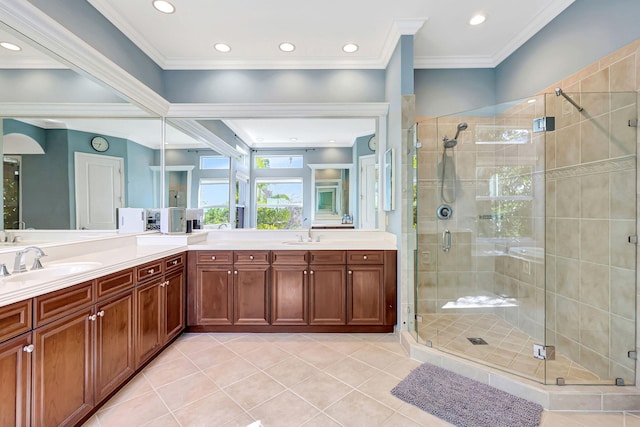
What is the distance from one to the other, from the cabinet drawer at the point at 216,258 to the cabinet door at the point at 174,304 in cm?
20

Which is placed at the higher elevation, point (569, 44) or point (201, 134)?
point (569, 44)

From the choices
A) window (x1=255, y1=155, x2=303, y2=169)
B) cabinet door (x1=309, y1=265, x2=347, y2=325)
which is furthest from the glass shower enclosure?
window (x1=255, y1=155, x2=303, y2=169)

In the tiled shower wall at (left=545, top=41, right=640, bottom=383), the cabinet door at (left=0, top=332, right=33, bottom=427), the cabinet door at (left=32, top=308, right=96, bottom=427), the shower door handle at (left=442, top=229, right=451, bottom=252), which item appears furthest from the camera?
the shower door handle at (left=442, top=229, right=451, bottom=252)

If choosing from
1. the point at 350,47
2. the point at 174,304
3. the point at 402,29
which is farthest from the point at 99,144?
the point at 402,29

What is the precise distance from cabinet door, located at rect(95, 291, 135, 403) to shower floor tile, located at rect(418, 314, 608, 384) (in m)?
2.32

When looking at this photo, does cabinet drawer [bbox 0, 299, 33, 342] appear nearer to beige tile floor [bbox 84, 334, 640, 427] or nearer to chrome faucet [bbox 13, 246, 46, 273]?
chrome faucet [bbox 13, 246, 46, 273]

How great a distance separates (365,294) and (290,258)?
2.74ft

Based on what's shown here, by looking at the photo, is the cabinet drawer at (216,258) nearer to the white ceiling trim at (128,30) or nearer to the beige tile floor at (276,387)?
the beige tile floor at (276,387)

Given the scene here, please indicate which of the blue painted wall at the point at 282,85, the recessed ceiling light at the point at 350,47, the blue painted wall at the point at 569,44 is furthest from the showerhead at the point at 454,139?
the recessed ceiling light at the point at 350,47

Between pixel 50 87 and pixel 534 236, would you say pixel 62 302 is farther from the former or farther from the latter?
pixel 534 236

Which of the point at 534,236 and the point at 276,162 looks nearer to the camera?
the point at 534,236

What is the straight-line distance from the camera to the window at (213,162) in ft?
10.4

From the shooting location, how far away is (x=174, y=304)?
2.47m

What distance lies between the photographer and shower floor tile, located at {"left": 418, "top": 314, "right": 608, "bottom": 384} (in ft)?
6.20
